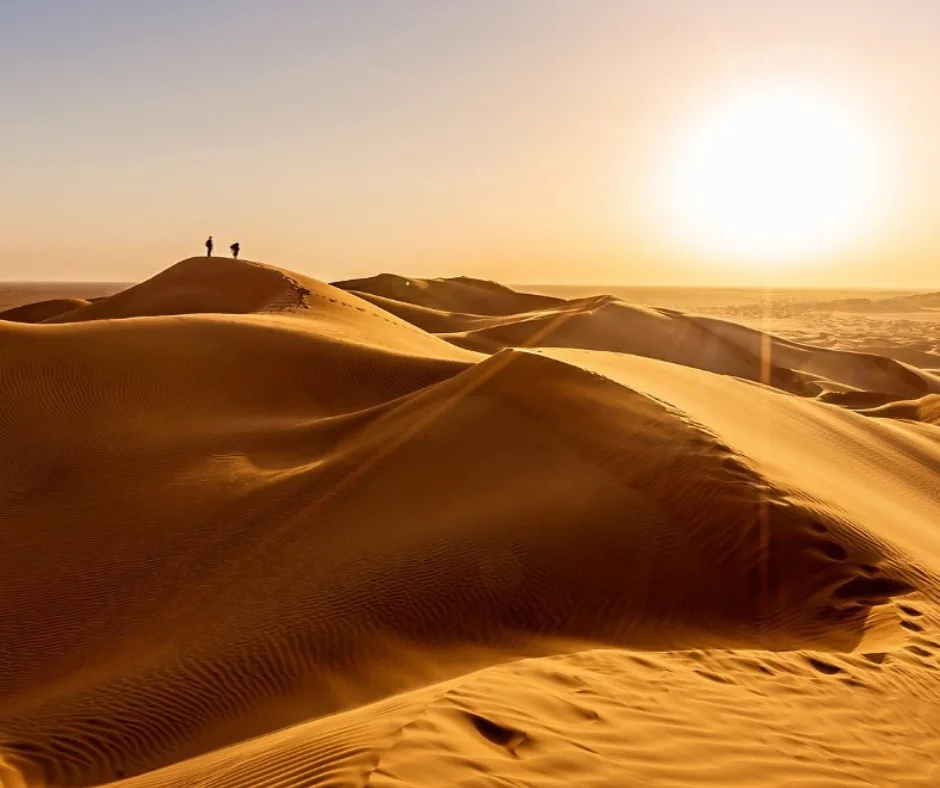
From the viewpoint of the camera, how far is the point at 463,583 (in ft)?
25.5

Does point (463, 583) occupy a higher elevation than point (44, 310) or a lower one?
lower

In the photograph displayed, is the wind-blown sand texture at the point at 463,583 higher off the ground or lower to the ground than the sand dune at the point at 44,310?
lower

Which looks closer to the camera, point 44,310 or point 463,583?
point 463,583

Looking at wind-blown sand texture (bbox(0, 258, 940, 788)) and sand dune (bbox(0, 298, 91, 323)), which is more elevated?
sand dune (bbox(0, 298, 91, 323))

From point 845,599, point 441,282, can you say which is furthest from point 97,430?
point 441,282

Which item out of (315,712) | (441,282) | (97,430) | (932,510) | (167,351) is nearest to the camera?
(315,712)

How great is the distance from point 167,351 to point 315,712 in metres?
13.8

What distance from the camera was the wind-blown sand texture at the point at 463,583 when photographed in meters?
4.27

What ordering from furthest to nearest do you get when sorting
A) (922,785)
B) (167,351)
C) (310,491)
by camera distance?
(167,351)
(310,491)
(922,785)

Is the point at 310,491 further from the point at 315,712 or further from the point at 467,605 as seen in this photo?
the point at 315,712

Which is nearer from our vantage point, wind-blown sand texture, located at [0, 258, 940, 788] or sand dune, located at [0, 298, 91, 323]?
wind-blown sand texture, located at [0, 258, 940, 788]

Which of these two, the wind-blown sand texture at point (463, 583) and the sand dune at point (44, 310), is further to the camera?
the sand dune at point (44, 310)

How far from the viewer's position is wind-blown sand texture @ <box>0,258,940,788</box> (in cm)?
427

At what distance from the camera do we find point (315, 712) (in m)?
6.04
